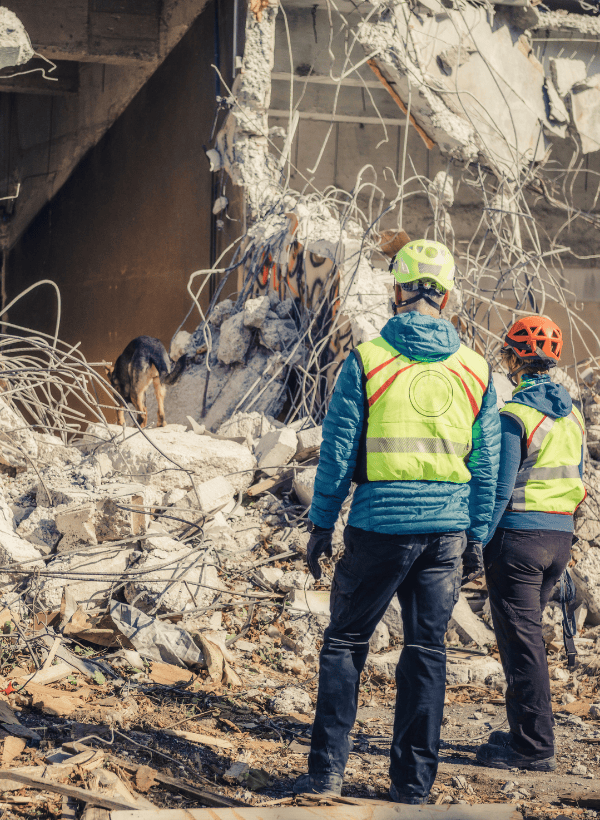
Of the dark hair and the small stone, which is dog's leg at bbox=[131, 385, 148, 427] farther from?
the dark hair

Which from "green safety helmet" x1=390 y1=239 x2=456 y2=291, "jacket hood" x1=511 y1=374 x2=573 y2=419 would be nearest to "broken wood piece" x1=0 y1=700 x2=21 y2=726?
"green safety helmet" x1=390 y1=239 x2=456 y2=291

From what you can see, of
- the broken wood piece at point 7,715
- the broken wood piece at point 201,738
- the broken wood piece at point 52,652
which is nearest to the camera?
the broken wood piece at point 7,715

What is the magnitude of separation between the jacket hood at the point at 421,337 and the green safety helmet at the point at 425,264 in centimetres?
14

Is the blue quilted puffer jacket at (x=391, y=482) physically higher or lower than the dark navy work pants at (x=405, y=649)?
higher

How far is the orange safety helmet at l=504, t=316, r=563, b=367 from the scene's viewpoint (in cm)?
327

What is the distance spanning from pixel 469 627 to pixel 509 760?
1437mm

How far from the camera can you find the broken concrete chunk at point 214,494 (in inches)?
194

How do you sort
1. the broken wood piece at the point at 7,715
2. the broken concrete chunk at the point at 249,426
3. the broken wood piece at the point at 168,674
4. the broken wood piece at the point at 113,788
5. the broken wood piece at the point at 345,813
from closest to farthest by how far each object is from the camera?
the broken wood piece at the point at 345,813 < the broken wood piece at the point at 113,788 < the broken wood piece at the point at 7,715 < the broken wood piece at the point at 168,674 < the broken concrete chunk at the point at 249,426

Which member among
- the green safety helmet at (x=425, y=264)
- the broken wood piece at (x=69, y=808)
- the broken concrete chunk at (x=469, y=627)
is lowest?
the broken concrete chunk at (x=469, y=627)

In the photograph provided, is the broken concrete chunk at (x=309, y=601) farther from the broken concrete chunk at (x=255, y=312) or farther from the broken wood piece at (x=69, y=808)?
the broken concrete chunk at (x=255, y=312)

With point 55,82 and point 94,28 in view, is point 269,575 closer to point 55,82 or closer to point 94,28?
point 94,28

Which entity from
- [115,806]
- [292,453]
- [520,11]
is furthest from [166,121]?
[115,806]

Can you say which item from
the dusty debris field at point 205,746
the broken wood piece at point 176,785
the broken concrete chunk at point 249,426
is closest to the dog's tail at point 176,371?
the broken concrete chunk at point 249,426

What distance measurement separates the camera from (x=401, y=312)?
283cm
